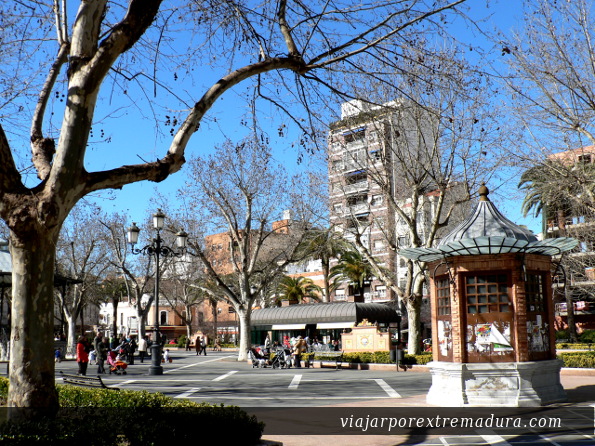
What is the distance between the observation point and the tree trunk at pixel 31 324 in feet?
21.5

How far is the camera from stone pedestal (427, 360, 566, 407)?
12.0 m

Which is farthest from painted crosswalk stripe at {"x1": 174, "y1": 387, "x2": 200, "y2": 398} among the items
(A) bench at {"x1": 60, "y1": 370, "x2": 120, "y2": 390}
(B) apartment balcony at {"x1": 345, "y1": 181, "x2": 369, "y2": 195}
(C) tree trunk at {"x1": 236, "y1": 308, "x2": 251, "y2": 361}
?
(C) tree trunk at {"x1": 236, "y1": 308, "x2": 251, "y2": 361}

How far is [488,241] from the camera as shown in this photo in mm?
12047

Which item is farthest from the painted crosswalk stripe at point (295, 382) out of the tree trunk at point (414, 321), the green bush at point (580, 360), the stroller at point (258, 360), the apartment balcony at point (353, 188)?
the green bush at point (580, 360)

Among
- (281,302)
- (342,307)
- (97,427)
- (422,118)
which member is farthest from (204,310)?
(97,427)

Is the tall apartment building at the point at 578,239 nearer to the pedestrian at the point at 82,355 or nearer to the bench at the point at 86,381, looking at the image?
the bench at the point at 86,381

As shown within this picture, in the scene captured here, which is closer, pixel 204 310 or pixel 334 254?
pixel 334 254

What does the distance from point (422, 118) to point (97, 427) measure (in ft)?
60.6

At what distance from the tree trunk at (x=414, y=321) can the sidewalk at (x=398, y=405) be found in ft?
20.3

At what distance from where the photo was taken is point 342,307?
42094 mm

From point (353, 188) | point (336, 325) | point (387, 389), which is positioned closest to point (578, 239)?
point (387, 389)

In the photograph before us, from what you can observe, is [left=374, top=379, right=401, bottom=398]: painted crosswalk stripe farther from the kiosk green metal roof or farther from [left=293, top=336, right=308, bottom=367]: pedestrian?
[left=293, top=336, right=308, bottom=367]: pedestrian

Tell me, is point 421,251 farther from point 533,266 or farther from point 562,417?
point 562,417

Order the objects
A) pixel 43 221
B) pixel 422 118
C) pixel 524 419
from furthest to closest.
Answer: pixel 422 118 → pixel 524 419 → pixel 43 221
